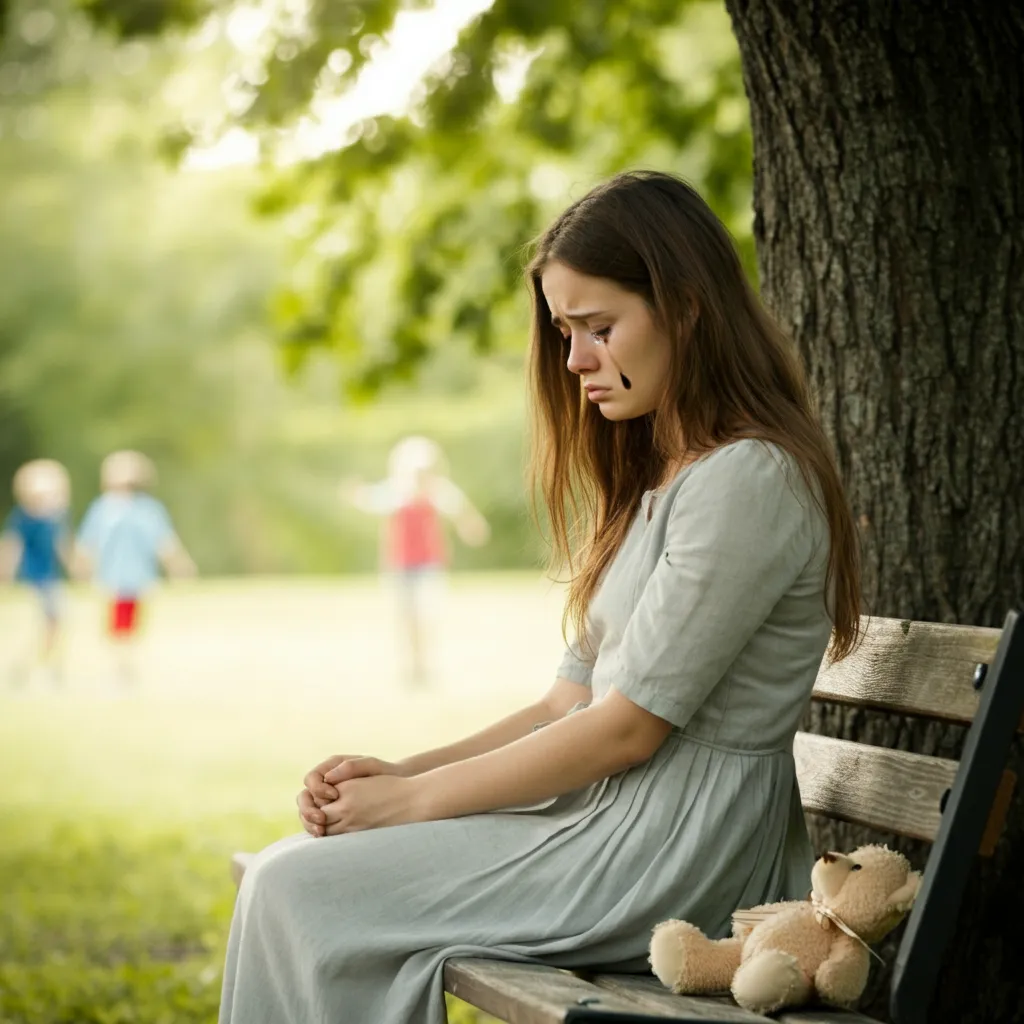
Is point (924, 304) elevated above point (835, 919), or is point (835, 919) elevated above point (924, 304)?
point (924, 304)

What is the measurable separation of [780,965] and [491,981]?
385 mm

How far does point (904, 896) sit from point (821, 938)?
5.1 inches

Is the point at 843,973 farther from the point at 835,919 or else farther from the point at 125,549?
the point at 125,549

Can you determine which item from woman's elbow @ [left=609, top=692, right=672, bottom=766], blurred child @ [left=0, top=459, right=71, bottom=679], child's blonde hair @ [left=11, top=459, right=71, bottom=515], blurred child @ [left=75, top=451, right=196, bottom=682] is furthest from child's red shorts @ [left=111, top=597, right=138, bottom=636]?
woman's elbow @ [left=609, top=692, right=672, bottom=766]

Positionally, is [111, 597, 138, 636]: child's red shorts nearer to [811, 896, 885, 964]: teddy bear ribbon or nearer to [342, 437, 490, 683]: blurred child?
[342, 437, 490, 683]: blurred child

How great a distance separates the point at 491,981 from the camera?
83.4 inches

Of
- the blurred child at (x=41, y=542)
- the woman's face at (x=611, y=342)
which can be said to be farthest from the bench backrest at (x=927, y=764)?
the blurred child at (x=41, y=542)

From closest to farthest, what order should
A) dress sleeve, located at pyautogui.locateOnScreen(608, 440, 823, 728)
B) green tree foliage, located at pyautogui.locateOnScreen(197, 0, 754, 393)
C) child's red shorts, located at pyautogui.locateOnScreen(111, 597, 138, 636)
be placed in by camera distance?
dress sleeve, located at pyautogui.locateOnScreen(608, 440, 823, 728)
green tree foliage, located at pyautogui.locateOnScreen(197, 0, 754, 393)
child's red shorts, located at pyautogui.locateOnScreen(111, 597, 138, 636)

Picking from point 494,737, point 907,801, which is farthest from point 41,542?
point 907,801

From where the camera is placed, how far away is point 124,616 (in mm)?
13766

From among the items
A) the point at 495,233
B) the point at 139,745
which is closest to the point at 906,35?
the point at 495,233

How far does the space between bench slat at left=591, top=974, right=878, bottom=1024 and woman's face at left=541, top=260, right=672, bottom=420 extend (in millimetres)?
877

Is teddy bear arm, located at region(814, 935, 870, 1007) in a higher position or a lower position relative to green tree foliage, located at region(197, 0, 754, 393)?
lower

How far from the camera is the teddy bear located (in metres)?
2.20
